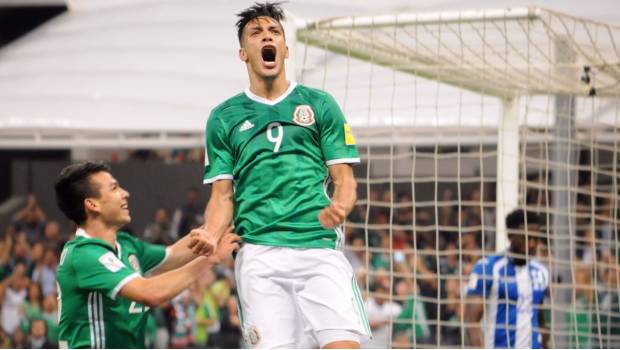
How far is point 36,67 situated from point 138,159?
2.15 metres

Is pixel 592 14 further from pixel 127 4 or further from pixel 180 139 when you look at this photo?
pixel 127 4

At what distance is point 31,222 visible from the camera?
1630 centimetres

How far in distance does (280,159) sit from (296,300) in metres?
0.60

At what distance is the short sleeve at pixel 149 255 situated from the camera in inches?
228

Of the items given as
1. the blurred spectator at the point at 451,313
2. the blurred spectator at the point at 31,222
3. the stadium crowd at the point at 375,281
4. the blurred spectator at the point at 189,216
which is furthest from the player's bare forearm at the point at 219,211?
the blurred spectator at the point at 31,222

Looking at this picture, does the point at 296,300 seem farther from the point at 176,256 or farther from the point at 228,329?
the point at 228,329

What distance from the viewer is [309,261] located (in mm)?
5020

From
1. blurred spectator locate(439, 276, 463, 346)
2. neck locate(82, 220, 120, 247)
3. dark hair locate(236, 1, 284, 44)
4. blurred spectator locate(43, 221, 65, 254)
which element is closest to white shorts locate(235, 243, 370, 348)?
neck locate(82, 220, 120, 247)

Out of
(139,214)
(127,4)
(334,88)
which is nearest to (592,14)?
(334,88)

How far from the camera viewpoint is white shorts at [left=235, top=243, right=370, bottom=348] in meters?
4.96

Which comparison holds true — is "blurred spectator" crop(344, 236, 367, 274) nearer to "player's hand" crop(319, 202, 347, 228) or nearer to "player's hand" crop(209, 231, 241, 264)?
"player's hand" crop(209, 231, 241, 264)

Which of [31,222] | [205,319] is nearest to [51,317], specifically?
[205,319]

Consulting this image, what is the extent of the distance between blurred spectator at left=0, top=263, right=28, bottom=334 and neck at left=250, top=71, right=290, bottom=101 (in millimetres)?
9211

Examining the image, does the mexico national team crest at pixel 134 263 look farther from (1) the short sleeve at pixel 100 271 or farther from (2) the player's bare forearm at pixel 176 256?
(1) the short sleeve at pixel 100 271
